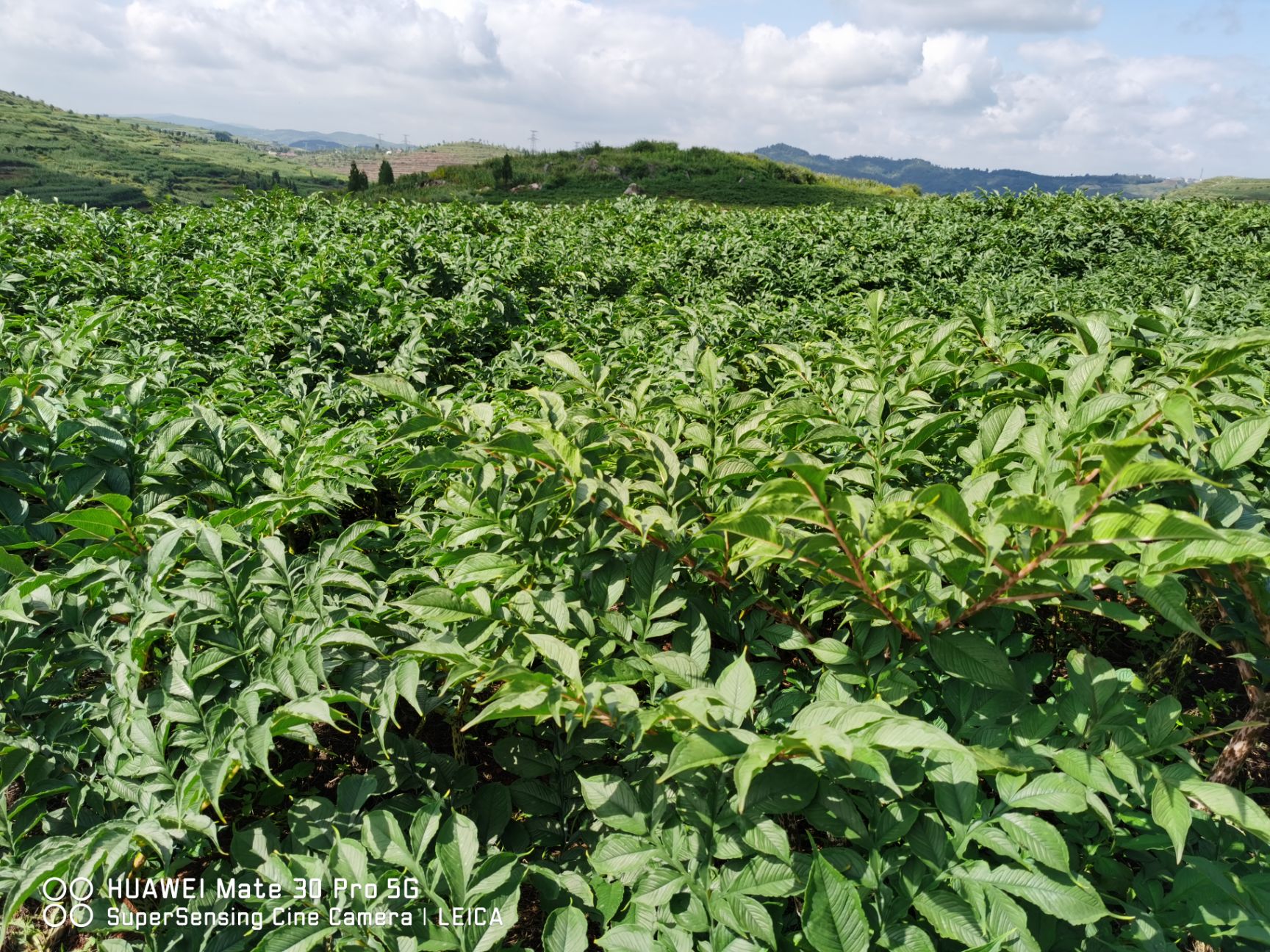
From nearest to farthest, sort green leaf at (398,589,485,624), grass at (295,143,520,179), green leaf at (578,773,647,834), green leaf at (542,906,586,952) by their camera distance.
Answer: green leaf at (542,906,586,952) → green leaf at (578,773,647,834) → green leaf at (398,589,485,624) → grass at (295,143,520,179)

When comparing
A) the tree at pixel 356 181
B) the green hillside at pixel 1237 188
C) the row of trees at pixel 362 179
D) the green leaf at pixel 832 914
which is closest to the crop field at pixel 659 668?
the green leaf at pixel 832 914

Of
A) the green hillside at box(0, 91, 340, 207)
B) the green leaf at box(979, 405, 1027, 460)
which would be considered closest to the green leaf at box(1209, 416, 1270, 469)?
the green leaf at box(979, 405, 1027, 460)

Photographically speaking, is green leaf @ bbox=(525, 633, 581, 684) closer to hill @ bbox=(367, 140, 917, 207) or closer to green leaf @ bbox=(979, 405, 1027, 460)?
green leaf @ bbox=(979, 405, 1027, 460)

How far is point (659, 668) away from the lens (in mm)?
1484

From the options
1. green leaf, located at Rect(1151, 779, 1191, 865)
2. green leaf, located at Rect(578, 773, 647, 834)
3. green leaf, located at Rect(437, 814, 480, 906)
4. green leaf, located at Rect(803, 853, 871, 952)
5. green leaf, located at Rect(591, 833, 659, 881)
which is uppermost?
green leaf, located at Rect(1151, 779, 1191, 865)

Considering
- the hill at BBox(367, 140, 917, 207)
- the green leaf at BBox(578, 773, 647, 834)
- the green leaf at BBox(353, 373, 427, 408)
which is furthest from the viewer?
the hill at BBox(367, 140, 917, 207)

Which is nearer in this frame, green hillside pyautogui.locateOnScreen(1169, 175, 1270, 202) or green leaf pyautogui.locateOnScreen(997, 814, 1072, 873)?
green leaf pyautogui.locateOnScreen(997, 814, 1072, 873)

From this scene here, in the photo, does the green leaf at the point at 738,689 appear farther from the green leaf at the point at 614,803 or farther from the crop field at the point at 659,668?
the green leaf at the point at 614,803

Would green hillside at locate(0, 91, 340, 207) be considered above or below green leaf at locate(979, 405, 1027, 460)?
above

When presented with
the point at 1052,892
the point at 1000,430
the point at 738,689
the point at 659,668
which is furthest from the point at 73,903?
the point at 1000,430

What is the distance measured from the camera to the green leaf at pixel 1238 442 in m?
1.58

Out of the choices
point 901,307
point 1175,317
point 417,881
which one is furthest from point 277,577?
point 901,307

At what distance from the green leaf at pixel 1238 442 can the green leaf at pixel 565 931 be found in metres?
1.80

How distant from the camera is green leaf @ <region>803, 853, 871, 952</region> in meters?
1.15
